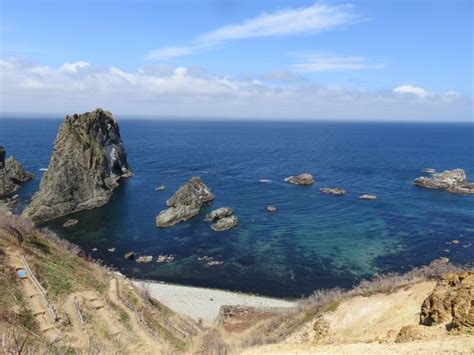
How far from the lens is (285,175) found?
12462 cm

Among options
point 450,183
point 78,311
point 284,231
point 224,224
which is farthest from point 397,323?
point 450,183

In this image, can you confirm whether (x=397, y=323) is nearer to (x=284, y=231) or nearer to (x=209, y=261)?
(x=209, y=261)

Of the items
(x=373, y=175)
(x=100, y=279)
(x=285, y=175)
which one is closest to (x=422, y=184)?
(x=373, y=175)

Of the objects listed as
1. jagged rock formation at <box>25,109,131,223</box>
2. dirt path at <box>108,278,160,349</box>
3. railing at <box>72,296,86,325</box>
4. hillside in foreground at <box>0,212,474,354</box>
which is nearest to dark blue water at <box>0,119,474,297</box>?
jagged rock formation at <box>25,109,131,223</box>

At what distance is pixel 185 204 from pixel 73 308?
51.1 m

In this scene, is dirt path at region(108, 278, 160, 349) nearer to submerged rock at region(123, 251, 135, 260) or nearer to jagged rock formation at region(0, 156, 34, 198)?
submerged rock at region(123, 251, 135, 260)

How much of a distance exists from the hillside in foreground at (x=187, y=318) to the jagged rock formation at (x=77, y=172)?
140 ft

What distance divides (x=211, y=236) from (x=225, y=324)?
29.4m

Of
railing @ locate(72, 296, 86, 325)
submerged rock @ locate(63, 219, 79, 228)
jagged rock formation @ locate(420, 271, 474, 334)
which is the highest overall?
jagged rock formation @ locate(420, 271, 474, 334)

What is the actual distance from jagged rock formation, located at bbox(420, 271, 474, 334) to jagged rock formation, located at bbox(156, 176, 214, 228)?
2193 inches

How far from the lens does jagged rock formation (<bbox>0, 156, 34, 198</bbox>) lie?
96819 mm

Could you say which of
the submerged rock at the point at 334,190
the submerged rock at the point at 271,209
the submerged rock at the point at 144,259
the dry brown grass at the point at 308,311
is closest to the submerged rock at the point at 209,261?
the submerged rock at the point at 144,259

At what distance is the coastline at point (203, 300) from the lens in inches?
1821

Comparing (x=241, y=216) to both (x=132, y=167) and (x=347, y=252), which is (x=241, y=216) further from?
(x=132, y=167)
